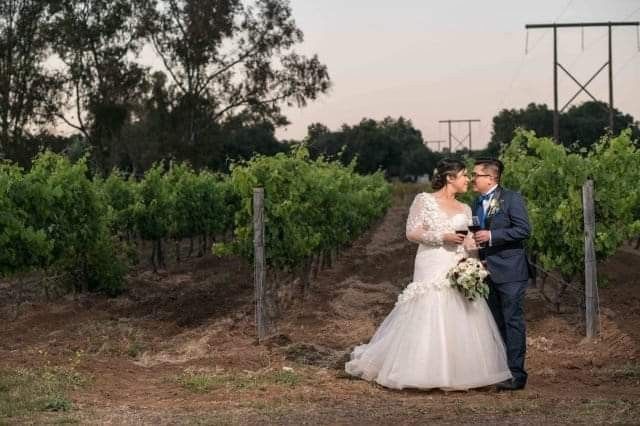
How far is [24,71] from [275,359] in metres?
33.9

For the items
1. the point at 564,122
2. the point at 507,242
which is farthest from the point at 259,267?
→ the point at 564,122

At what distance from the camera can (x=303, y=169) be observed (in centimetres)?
1332

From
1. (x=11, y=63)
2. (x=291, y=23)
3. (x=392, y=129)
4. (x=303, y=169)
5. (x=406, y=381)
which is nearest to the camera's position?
(x=406, y=381)

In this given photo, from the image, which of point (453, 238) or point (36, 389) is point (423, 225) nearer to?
point (453, 238)

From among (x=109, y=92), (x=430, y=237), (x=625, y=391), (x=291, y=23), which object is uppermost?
(x=291, y=23)

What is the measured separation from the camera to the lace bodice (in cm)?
782

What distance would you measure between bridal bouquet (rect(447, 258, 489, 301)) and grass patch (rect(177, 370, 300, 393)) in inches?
61.6

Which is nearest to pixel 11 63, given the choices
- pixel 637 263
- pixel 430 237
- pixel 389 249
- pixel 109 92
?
pixel 109 92

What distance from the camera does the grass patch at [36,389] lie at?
738cm

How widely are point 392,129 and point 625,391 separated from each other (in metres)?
94.2

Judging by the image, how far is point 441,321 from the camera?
782cm

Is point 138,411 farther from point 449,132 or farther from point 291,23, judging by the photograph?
point 449,132

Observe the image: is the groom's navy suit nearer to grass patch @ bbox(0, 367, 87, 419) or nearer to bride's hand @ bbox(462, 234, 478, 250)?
bride's hand @ bbox(462, 234, 478, 250)

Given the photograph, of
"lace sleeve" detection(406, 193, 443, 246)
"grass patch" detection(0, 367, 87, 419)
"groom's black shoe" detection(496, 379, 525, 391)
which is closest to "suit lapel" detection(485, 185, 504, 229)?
"lace sleeve" detection(406, 193, 443, 246)
